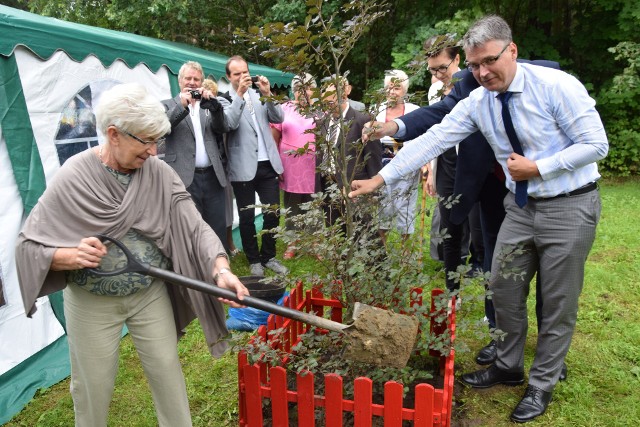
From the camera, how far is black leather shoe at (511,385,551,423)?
277 centimetres

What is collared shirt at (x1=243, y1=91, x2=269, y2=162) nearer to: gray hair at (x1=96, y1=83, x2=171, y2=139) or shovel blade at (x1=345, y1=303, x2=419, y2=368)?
gray hair at (x1=96, y1=83, x2=171, y2=139)

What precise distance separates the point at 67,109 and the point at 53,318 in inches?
58.4

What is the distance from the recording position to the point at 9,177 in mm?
3152

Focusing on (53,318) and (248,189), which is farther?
(248,189)

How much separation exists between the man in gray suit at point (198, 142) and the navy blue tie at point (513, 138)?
2.62m

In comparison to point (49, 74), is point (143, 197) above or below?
below

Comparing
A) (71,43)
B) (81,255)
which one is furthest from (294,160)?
(81,255)

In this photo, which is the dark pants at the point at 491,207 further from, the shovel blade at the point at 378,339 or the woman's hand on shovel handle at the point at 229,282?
the woman's hand on shovel handle at the point at 229,282

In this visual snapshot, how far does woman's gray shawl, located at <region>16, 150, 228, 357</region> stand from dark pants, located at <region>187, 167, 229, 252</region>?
2349mm

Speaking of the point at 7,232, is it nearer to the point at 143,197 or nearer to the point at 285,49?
the point at 143,197

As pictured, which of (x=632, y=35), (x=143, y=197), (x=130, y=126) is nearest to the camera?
(x=130, y=126)

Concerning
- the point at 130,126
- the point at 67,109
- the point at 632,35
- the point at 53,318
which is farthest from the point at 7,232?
the point at 632,35

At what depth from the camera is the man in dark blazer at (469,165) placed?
298 centimetres

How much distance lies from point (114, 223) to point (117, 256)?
142 mm
